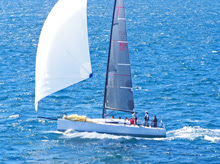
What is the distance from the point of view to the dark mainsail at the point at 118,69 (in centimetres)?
4888

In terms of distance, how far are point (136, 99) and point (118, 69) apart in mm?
12799

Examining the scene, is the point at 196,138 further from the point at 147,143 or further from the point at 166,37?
the point at 166,37

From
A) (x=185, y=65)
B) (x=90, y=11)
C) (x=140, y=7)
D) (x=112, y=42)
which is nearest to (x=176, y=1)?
(x=140, y=7)

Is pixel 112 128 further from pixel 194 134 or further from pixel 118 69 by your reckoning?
pixel 194 134

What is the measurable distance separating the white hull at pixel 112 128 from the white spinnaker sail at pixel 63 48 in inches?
185

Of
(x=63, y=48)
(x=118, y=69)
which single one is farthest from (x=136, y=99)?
(x=63, y=48)

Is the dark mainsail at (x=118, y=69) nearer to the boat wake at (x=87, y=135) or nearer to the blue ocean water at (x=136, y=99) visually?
the boat wake at (x=87, y=135)

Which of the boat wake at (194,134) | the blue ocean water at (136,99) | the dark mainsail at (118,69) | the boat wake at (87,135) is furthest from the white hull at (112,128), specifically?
the dark mainsail at (118,69)

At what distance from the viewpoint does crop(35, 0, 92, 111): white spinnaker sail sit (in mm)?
46594

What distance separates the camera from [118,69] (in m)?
50.1

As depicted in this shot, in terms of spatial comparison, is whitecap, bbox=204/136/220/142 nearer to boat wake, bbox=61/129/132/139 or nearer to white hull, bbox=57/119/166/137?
white hull, bbox=57/119/166/137

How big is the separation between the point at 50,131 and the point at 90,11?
99.0m

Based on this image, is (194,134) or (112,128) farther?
(194,134)

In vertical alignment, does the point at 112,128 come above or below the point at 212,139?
above
